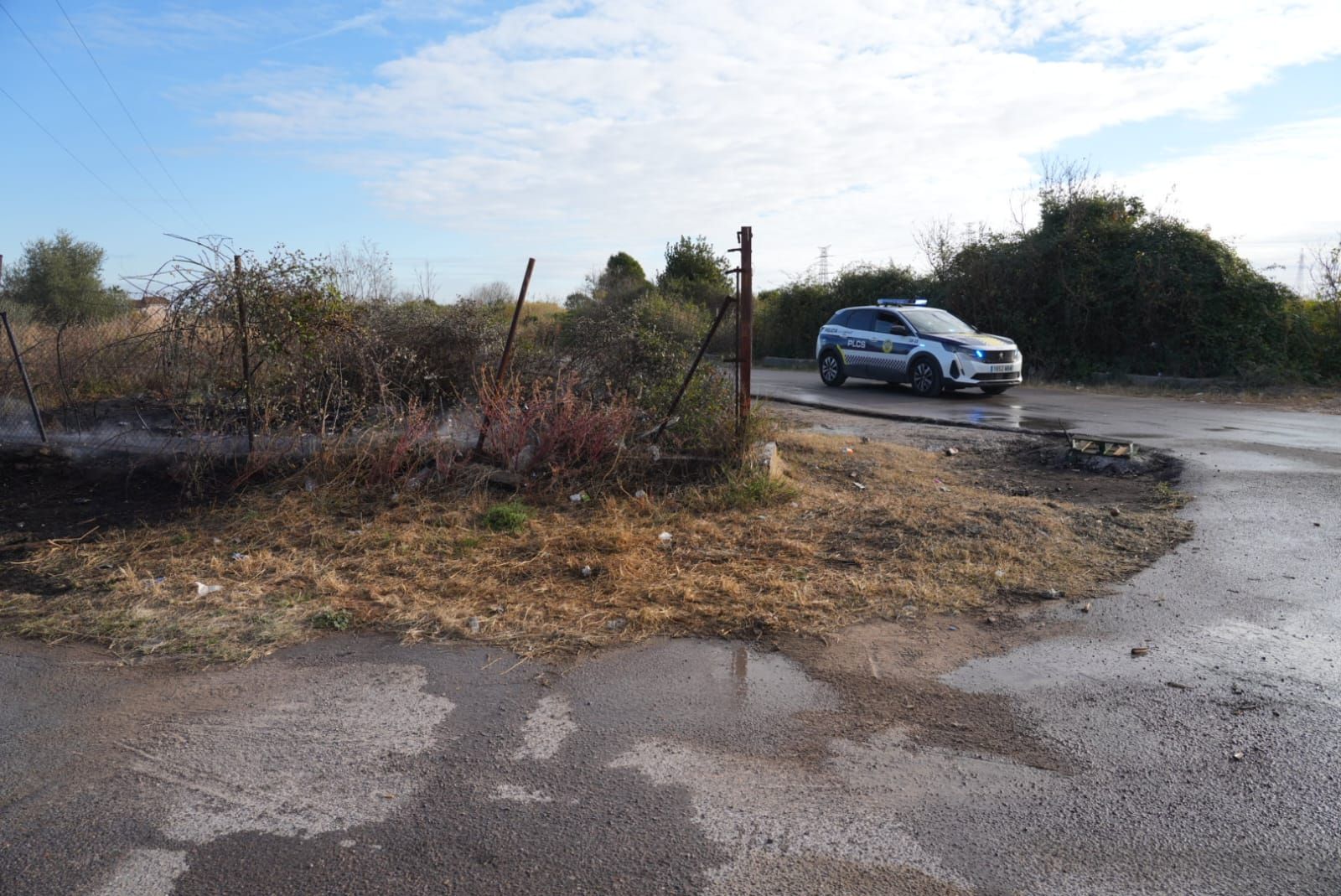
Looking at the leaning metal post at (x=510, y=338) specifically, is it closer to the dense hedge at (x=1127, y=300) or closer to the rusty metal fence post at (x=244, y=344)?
the rusty metal fence post at (x=244, y=344)

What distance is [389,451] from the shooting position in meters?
7.88

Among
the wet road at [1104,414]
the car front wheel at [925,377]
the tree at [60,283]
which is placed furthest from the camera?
the tree at [60,283]

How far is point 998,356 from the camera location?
16531mm

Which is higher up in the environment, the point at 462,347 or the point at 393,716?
the point at 462,347

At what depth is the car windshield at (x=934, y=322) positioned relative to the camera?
17172 millimetres

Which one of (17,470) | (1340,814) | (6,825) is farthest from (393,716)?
(17,470)

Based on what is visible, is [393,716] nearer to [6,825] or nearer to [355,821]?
[355,821]

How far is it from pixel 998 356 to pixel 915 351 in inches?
57.3

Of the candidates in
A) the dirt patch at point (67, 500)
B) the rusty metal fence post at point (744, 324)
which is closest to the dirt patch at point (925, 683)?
the rusty metal fence post at point (744, 324)

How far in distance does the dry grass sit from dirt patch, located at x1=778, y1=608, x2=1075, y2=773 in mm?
267

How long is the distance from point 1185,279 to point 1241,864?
777 inches

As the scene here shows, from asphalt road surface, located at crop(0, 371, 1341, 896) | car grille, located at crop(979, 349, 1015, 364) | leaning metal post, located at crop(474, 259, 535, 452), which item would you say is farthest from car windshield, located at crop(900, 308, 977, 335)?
asphalt road surface, located at crop(0, 371, 1341, 896)

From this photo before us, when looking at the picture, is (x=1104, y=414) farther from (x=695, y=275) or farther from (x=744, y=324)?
(x=695, y=275)

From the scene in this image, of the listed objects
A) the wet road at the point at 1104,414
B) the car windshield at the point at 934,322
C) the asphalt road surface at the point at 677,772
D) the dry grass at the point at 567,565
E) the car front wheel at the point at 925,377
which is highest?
the car windshield at the point at 934,322
